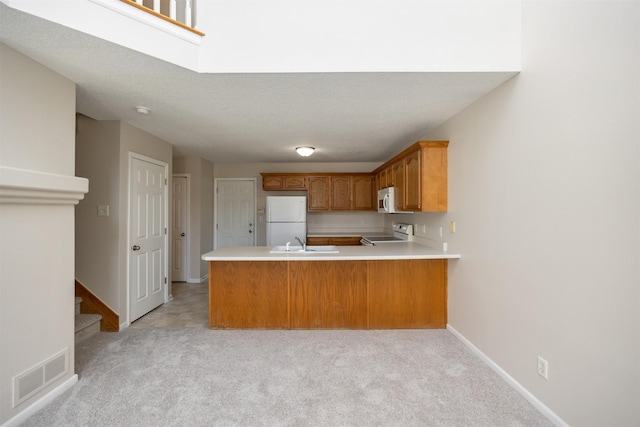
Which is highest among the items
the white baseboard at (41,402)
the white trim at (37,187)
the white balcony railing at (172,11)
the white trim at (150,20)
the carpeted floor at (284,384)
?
the white balcony railing at (172,11)

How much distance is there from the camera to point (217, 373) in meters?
2.29

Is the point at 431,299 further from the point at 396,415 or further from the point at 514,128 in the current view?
the point at 514,128

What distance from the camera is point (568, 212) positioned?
1630mm

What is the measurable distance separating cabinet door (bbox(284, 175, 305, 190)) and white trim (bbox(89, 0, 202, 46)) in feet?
11.4

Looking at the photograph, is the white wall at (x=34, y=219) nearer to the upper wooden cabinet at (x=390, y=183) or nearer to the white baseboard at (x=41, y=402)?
the white baseboard at (x=41, y=402)

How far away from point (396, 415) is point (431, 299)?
1.60 meters

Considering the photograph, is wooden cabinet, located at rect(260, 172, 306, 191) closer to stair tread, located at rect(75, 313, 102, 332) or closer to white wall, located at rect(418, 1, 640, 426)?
stair tread, located at rect(75, 313, 102, 332)

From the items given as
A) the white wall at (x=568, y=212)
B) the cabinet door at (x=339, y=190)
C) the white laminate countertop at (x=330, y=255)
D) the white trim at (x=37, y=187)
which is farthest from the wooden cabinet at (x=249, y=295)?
the cabinet door at (x=339, y=190)

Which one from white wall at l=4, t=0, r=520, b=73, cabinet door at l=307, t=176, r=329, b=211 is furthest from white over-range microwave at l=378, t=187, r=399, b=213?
white wall at l=4, t=0, r=520, b=73

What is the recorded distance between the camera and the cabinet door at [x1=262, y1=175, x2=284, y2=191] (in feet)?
17.8

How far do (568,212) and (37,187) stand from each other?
312cm

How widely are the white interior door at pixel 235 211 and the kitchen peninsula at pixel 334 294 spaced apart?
2.58 metres

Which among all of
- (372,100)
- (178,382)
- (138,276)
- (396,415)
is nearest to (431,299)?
(396,415)

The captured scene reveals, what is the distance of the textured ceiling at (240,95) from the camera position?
181 centimetres
